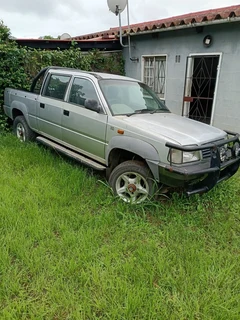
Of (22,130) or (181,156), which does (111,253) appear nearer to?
(181,156)

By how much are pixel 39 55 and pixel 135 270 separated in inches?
258

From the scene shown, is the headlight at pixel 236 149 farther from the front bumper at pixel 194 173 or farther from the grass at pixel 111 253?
the grass at pixel 111 253

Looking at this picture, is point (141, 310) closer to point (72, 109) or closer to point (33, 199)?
point (33, 199)

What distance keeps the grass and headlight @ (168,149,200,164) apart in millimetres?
730

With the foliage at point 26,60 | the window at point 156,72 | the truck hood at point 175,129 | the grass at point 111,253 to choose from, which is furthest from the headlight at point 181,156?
the window at point 156,72

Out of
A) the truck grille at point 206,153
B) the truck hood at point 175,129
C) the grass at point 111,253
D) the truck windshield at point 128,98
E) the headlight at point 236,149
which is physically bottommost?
the grass at point 111,253

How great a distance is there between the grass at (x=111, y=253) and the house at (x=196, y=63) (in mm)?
3331

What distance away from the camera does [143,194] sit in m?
3.38

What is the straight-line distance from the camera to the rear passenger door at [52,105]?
14.8 feet

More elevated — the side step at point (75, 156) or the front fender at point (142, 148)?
the front fender at point (142, 148)

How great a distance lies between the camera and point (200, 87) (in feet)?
23.9

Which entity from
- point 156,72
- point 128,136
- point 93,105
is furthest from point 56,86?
point 156,72

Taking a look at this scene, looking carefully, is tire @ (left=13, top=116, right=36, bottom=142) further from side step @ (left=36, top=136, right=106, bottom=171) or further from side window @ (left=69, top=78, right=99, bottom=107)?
side window @ (left=69, top=78, right=99, bottom=107)

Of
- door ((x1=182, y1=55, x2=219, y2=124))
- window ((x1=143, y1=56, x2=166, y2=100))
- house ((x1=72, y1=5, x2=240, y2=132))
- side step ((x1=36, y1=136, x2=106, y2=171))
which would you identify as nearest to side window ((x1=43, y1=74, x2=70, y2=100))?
side step ((x1=36, y1=136, x2=106, y2=171))
